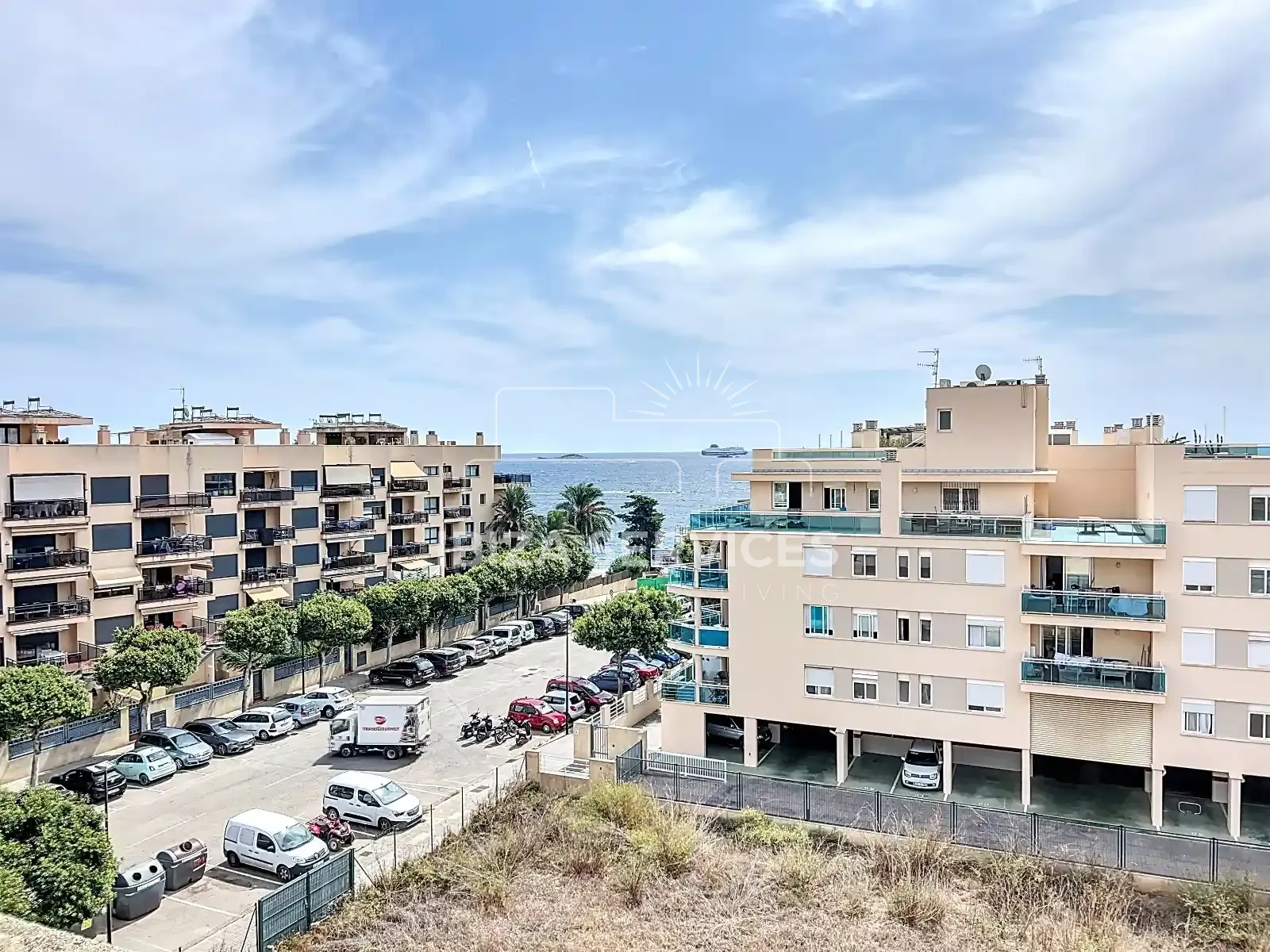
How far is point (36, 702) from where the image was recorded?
24.2m

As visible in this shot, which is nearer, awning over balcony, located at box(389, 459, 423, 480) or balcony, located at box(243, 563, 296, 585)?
balcony, located at box(243, 563, 296, 585)

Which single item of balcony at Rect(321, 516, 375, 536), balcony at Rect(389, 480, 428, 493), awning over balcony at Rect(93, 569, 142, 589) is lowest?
awning over balcony at Rect(93, 569, 142, 589)

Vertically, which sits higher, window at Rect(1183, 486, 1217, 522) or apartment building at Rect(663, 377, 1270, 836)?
window at Rect(1183, 486, 1217, 522)

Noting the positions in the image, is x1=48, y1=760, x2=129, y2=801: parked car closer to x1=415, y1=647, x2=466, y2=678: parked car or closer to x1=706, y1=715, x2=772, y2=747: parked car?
x1=415, y1=647, x2=466, y2=678: parked car

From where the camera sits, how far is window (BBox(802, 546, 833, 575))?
2480 cm

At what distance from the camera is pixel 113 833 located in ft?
73.5

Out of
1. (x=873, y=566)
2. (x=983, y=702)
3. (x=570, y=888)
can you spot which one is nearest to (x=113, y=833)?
(x=570, y=888)

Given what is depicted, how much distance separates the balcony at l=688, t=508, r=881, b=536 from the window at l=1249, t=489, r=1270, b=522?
8.69 meters

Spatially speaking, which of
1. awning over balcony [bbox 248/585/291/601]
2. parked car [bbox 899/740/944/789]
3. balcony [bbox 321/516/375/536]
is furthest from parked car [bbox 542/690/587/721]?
balcony [bbox 321/516/375/536]

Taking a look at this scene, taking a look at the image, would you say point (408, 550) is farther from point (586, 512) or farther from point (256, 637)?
point (586, 512)

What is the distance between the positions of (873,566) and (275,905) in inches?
646

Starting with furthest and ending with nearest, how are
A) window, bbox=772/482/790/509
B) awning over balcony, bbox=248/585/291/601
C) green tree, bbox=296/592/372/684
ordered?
1. awning over balcony, bbox=248/585/291/601
2. green tree, bbox=296/592/372/684
3. window, bbox=772/482/790/509

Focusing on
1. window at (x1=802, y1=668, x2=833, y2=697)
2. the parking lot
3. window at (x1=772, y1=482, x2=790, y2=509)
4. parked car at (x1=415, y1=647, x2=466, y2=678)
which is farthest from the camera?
parked car at (x1=415, y1=647, x2=466, y2=678)

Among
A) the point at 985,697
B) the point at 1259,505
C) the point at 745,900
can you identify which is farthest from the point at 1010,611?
the point at 745,900
